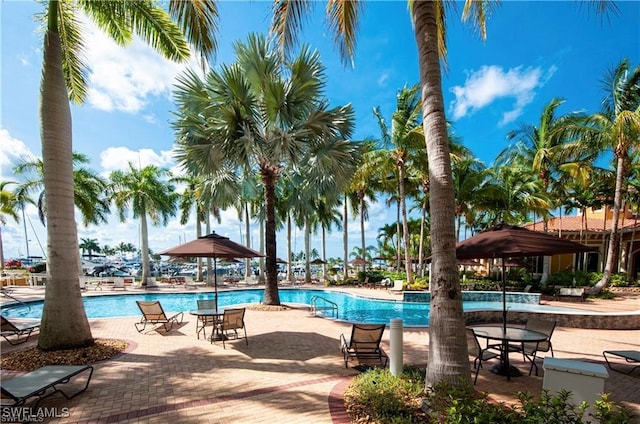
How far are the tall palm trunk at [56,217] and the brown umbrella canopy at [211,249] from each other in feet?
6.64

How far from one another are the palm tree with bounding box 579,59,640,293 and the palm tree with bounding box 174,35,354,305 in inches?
590

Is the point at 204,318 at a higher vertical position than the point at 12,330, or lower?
lower

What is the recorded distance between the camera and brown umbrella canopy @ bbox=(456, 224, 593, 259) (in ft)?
17.5

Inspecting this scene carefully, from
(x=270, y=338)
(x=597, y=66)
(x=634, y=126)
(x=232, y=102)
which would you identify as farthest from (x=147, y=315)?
(x=597, y=66)

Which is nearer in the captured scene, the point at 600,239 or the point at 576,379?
the point at 576,379

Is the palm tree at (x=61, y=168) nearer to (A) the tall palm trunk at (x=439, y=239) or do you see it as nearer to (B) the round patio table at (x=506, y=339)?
(A) the tall palm trunk at (x=439, y=239)

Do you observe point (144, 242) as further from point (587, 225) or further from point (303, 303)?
point (587, 225)

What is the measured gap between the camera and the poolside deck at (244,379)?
438 centimetres

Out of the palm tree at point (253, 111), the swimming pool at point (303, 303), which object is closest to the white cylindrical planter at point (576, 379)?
the swimming pool at point (303, 303)

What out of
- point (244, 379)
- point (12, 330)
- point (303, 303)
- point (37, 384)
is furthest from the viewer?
point (303, 303)

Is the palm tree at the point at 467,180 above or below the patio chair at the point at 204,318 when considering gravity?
above

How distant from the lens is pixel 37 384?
4.25 m

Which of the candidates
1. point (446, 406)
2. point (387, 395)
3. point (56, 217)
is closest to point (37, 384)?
point (56, 217)

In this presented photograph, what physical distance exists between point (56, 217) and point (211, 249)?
10.8 ft
